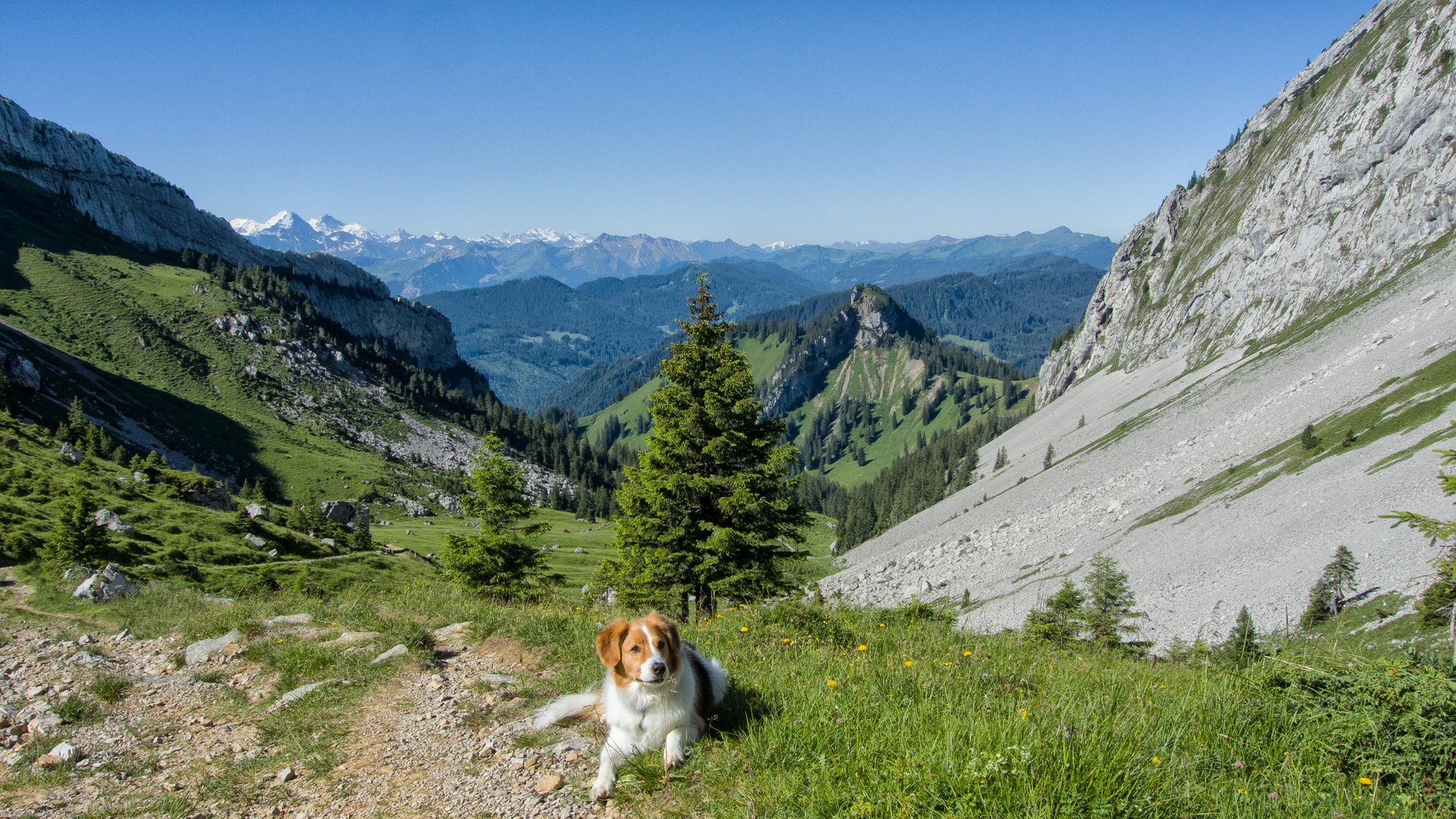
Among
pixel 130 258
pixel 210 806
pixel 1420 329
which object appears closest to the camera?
pixel 210 806

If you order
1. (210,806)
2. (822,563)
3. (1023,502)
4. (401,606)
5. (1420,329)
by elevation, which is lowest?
(822,563)

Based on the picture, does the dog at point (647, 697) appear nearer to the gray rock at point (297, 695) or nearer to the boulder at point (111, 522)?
the gray rock at point (297, 695)

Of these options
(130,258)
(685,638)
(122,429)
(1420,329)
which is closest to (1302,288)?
(1420,329)

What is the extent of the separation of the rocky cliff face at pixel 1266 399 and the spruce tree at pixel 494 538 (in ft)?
62.6

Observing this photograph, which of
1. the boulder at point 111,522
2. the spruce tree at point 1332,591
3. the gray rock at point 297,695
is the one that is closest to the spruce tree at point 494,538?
the gray rock at point 297,695

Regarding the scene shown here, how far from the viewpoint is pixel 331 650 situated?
895 cm

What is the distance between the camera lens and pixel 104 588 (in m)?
14.1

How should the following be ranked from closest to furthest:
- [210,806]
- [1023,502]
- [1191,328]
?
[210,806], [1023,502], [1191,328]

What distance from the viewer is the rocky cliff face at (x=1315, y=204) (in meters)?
97.2

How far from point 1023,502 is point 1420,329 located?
150 ft

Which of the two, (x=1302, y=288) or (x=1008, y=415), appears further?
(x=1008, y=415)

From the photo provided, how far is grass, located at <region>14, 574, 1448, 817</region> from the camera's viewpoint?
3.51m

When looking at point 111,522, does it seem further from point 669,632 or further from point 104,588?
point 669,632

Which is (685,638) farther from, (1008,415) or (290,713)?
(1008,415)
